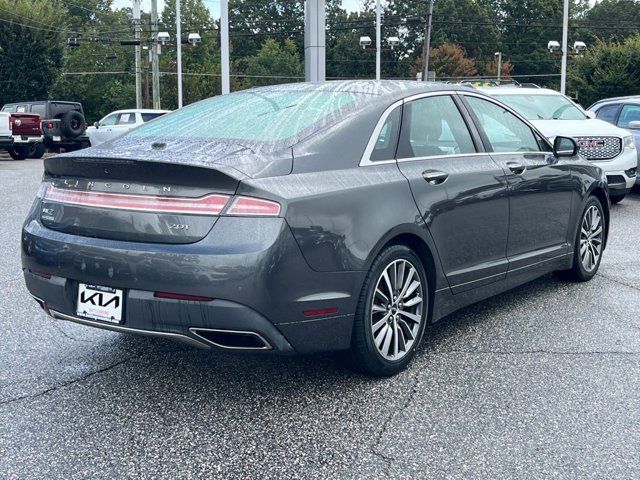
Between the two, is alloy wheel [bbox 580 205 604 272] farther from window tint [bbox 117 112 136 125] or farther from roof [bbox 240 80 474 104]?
window tint [bbox 117 112 136 125]

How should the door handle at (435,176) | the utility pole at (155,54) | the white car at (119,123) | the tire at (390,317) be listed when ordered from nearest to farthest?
the tire at (390,317)
the door handle at (435,176)
the white car at (119,123)
the utility pole at (155,54)

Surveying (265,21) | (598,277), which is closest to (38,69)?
(598,277)

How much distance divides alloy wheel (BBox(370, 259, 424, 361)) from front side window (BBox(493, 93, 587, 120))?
8110 millimetres

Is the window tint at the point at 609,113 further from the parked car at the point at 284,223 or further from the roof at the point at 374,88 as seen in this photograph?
the roof at the point at 374,88

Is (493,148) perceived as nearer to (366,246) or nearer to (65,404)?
(366,246)

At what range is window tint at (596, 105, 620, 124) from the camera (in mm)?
13477

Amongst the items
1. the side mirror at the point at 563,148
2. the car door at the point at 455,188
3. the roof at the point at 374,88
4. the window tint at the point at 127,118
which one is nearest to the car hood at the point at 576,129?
the side mirror at the point at 563,148

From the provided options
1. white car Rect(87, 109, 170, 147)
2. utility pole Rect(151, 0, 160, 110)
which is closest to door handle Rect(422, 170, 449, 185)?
white car Rect(87, 109, 170, 147)

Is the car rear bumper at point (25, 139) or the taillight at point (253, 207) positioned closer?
the taillight at point (253, 207)

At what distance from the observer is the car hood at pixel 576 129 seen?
10797mm

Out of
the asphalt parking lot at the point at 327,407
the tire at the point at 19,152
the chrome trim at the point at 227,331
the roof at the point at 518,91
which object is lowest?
the asphalt parking lot at the point at 327,407

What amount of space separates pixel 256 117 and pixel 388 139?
0.73m

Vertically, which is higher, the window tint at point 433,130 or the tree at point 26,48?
the tree at point 26,48

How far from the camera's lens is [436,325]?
5.17 m
